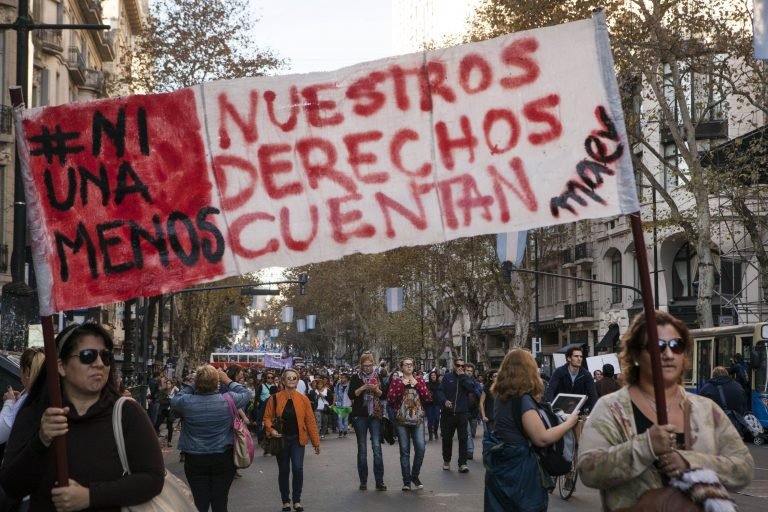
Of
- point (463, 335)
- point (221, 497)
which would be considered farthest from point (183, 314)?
point (221, 497)

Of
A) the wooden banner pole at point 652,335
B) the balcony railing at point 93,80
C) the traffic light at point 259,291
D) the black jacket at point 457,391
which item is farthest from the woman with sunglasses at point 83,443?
the balcony railing at point 93,80

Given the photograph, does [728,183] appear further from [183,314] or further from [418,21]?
[418,21]

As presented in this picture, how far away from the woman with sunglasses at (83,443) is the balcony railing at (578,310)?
5657 centimetres

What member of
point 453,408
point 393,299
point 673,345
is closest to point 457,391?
point 453,408

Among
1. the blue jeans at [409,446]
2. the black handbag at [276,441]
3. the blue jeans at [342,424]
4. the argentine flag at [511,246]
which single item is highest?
the argentine flag at [511,246]

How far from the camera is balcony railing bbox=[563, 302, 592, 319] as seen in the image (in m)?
60.6

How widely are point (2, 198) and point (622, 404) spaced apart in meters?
32.7

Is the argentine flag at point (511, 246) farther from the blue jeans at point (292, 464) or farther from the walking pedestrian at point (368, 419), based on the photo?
the blue jeans at point (292, 464)

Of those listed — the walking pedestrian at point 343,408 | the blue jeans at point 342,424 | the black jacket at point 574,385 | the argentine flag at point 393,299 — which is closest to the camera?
the black jacket at point 574,385

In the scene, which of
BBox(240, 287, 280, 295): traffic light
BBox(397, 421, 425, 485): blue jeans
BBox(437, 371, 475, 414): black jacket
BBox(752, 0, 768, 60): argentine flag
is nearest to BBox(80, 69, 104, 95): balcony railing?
BBox(240, 287, 280, 295): traffic light

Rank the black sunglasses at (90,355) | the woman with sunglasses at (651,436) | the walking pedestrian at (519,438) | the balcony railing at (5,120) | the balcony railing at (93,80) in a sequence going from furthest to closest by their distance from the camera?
the balcony railing at (93,80) < the balcony railing at (5,120) < the walking pedestrian at (519,438) < the black sunglasses at (90,355) < the woman with sunglasses at (651,436)

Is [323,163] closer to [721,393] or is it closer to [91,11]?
Answer: [721,393]

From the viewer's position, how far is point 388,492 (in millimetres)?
16016

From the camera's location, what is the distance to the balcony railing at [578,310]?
60.6 meters
